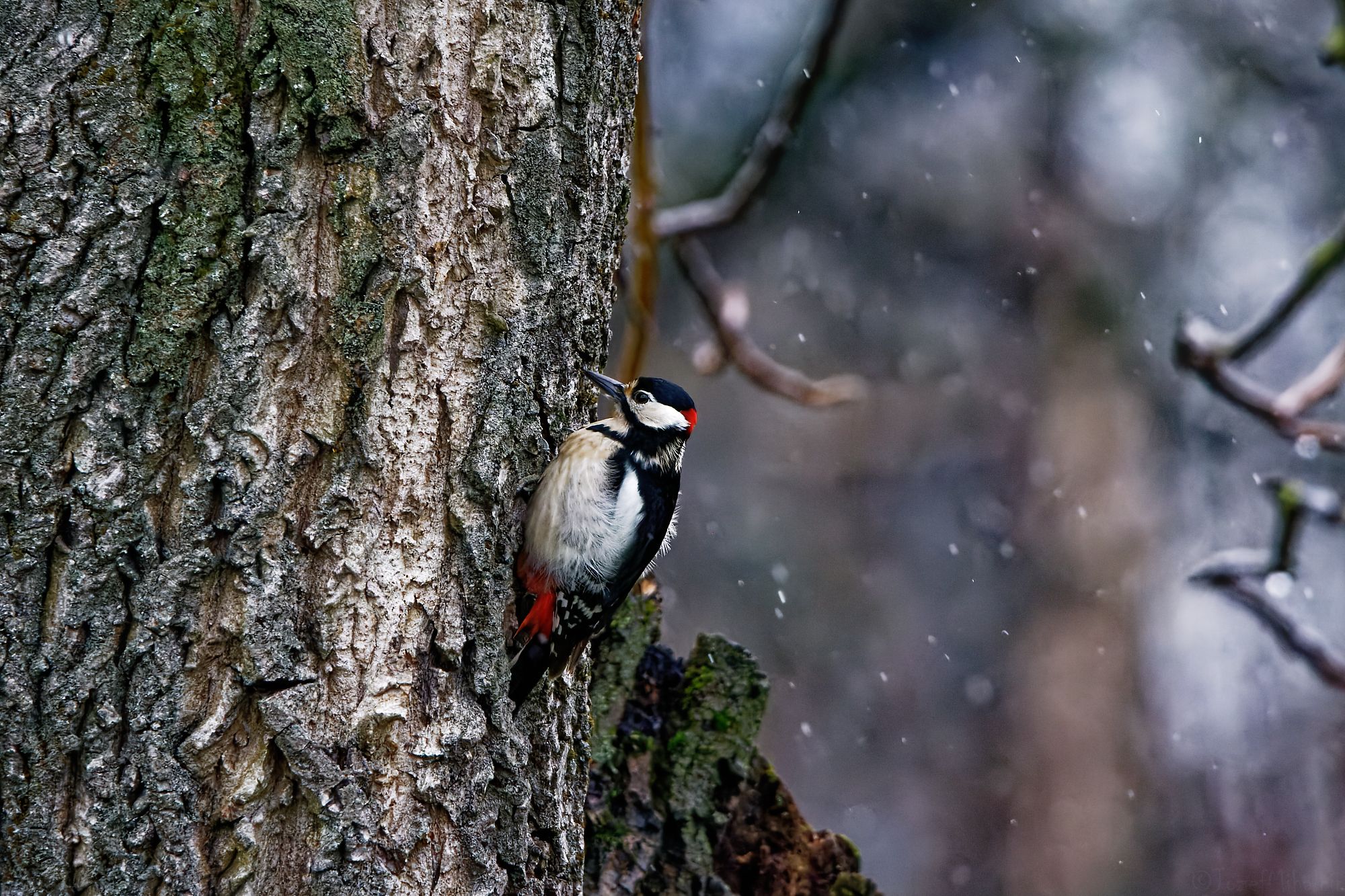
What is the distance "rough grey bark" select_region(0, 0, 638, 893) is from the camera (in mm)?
1673

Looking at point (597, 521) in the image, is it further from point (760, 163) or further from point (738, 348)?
point (760, 163)

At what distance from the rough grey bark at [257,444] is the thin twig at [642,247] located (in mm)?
1118

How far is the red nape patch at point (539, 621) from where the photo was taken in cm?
220

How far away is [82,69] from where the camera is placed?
1685 millimetres

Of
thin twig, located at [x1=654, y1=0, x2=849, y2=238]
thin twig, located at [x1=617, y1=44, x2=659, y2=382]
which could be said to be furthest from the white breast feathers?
thin twig, located at [x1=654, y1=0, x2=849, y2=238]

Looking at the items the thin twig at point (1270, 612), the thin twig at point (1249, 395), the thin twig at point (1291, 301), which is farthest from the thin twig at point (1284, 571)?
the thin twig at point (1291, 301)

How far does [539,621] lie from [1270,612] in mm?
2402

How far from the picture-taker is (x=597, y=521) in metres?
2.70

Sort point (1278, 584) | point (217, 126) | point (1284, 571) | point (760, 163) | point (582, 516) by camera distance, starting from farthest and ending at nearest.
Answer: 1. point (760, 163)
2. point (1278, 584)
3. point (1284, 571)
4. point (582, 516)
5. point (217, 126)

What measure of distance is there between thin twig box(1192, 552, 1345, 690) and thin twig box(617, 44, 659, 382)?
185 cm

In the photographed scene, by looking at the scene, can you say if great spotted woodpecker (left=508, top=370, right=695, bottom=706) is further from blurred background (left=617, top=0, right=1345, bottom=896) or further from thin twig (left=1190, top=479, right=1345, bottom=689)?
blurred background (left=617, top=0, right=1345, bottom=896)

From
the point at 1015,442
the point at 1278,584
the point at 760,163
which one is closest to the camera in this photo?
the point at 1278,584

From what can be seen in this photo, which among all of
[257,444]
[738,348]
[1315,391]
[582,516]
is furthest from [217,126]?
[1315,391]

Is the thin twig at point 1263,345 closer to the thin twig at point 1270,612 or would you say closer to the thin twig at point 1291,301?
the thin twig at point 1291,301
